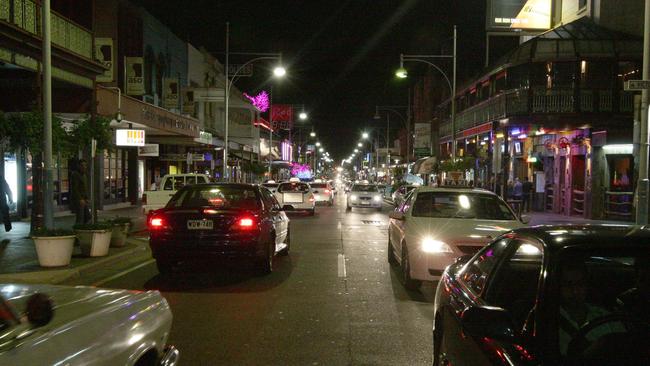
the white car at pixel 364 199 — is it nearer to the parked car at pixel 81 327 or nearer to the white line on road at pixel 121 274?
the white line on road at pixel 121 274

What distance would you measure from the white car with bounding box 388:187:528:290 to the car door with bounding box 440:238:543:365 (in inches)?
159

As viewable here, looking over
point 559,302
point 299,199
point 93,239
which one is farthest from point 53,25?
point 559,302

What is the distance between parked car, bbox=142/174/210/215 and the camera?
22.0 m

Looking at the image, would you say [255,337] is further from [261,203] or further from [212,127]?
[212,127]

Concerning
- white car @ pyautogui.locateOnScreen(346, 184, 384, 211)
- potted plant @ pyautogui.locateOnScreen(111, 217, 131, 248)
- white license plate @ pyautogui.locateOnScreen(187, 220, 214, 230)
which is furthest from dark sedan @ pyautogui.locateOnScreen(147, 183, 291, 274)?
white car @ pyautogui.locateOnScreen(346, 184, 384, 211)

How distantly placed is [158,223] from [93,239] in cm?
278

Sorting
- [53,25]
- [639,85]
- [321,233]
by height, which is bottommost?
[321,233]

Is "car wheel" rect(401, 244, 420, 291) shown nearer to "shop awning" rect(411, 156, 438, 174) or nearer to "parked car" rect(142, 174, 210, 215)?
"parked car" rect(142, 174, 210, 215)

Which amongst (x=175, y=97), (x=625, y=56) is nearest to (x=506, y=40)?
(x=625, y=56)

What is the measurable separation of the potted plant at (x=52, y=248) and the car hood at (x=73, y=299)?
7.15m

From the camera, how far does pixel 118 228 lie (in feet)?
45.3

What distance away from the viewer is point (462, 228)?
9070mm

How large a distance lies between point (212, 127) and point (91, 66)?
29.2 m

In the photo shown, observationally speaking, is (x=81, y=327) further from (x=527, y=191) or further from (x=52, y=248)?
(x=527, y=191)
